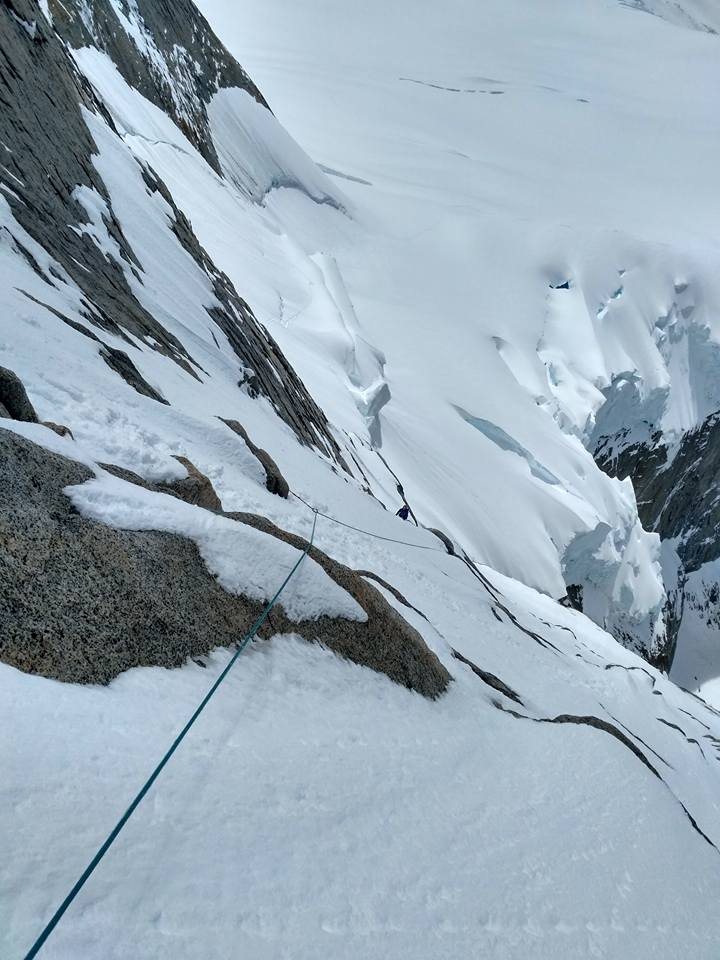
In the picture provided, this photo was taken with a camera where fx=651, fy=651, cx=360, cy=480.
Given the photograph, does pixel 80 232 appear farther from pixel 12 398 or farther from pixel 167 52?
pixel 167 52

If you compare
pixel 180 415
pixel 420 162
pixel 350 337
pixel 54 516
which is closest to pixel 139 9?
pixel 350 337

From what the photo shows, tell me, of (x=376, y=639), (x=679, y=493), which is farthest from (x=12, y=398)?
(x=679, y=493)

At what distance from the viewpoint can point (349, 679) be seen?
15.3 feet

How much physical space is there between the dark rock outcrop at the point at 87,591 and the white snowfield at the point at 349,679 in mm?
125

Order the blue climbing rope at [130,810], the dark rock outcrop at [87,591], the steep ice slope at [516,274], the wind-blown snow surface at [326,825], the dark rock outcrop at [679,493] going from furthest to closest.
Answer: the dark rock outcrop at [679,493], the steep ice slope at [516,274], the dark rock outcrop at [87,591], the wind-blown snow surface at [326,825], the blue climbing rope at [130,810]

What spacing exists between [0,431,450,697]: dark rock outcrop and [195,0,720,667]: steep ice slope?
1700 cm

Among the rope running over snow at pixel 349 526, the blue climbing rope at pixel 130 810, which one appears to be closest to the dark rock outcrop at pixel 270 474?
the rope running over snow at pixel 349 526

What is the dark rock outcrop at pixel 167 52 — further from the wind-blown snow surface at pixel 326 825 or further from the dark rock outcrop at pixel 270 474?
the wind-blown snow surface at pixel 326 825

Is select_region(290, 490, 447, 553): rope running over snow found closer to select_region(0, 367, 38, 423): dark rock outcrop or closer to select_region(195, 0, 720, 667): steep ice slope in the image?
select_region(0, 367, 38, 423): dark rock outcrop

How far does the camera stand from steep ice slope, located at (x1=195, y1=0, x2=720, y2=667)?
28234 millimetres

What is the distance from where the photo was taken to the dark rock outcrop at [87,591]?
2.91 metres

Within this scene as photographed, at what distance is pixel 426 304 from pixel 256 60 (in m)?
63.3

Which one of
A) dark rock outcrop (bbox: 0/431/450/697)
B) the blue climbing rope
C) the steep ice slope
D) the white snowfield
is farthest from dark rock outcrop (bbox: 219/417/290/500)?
the steep ice slope

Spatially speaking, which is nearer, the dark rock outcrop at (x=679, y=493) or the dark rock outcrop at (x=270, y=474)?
the dark rock outcrop at (x=270, y=474)
